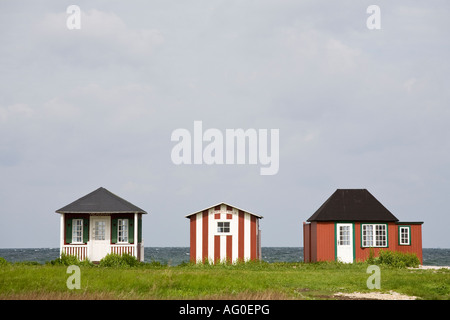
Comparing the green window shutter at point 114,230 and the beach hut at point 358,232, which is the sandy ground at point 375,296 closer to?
the beach hut at point 358,232

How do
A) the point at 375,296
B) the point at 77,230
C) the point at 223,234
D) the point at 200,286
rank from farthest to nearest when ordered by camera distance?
the point at 77,230 < the point at 223,234 < the point at 200,286 < the point at 375,296

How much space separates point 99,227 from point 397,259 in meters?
17.2

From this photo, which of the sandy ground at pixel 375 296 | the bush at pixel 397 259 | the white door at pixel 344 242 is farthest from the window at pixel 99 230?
the sandy ground at pixel 375 296

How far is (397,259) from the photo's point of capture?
1305 inches

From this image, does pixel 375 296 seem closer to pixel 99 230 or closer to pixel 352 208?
pixel 352 208

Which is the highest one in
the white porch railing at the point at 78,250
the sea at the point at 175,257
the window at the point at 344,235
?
the window at the point at 344,235

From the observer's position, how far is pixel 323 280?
2300cm

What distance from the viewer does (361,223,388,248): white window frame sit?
34.5 metres

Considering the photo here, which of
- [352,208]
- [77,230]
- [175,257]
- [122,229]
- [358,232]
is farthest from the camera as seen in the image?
[175,257]

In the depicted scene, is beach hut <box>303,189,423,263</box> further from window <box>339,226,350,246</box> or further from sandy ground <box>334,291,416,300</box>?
sandy ground <box>334,291,416,300</box>

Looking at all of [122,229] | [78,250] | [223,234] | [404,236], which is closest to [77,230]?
[78,250]

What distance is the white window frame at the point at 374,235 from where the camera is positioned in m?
34.5
